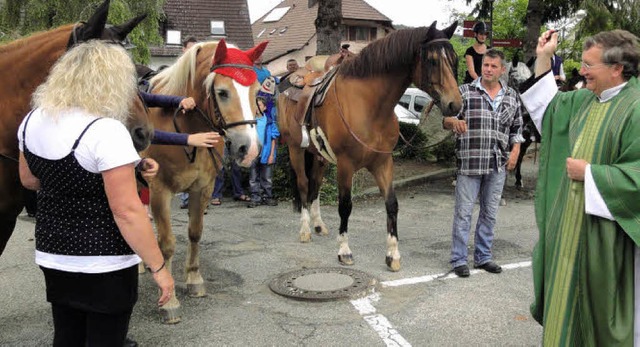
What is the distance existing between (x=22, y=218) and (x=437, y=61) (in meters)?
6.24

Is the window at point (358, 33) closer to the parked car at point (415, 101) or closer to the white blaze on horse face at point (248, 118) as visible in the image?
the parked car at point (415, 101)

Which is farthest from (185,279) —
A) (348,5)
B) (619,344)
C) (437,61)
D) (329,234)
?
(348,5)

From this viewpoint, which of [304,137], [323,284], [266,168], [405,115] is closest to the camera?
[323,284]

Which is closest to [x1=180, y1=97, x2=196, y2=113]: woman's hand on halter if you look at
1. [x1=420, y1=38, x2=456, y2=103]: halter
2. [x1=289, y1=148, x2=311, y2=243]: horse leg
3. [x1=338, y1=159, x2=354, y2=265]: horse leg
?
[x1=338, y1=159, x2=354, y2=265]: horse leg

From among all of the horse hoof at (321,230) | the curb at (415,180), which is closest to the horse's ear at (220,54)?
the horse hoof at (321,230)

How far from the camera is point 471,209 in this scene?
16.6ft

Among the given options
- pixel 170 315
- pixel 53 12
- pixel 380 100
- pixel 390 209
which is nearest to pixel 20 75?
pixel 170 315

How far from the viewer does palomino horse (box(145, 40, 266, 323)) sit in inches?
142

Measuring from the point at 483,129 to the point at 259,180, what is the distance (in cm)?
449

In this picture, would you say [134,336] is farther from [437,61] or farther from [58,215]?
[437,61]

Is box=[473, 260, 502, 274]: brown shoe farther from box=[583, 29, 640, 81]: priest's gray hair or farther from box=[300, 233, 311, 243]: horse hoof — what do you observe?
box=[583, 29, 640, 81]: priest's gray hair

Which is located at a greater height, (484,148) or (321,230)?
(484,148)

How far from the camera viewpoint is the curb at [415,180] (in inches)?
353

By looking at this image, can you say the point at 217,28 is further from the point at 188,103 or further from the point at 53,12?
the point at 188,103
